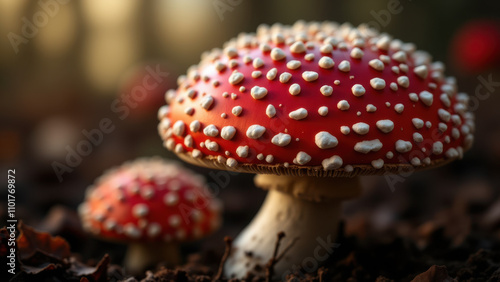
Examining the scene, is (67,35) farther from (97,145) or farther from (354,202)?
(354,202)

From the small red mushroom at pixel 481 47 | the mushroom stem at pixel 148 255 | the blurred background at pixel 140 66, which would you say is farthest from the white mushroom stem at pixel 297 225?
the small red mushroom at pixel 481 47

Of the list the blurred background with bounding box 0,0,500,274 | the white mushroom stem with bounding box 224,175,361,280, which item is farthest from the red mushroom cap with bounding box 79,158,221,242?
the blurred background with bounding box 0,0,500,274

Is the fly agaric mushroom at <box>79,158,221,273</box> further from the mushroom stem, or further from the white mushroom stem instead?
the white mushroom stem

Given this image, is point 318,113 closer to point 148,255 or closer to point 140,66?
point 148,255

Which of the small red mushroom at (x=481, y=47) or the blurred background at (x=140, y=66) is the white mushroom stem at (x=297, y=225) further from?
the small red mushroom at (x=481, y=47)

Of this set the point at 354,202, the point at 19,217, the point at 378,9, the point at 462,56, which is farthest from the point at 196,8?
the point at 19,217
